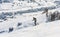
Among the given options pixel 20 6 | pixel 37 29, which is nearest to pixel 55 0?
pixel 20 6

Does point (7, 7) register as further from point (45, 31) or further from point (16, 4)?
point (45, 31)

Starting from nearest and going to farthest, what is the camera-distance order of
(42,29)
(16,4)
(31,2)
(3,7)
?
1. (42,29)
2. (3,7)
3. (16,4)
4. (31,2)

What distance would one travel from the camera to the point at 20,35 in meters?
8.05

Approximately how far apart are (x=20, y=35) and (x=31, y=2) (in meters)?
29.7

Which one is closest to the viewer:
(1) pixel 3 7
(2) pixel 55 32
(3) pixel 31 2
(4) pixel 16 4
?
(2) pixel 55 32

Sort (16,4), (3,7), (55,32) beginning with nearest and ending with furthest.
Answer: (55,32) → (3,7) → (16,4)

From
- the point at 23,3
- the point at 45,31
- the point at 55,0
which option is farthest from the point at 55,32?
the point at 55,0

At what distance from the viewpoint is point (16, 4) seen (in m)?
35.2

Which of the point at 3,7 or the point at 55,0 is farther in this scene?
the point at 55,0

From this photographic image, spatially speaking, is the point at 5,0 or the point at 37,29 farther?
the point at 5,0

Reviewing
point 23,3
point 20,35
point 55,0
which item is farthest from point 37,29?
point 55,0

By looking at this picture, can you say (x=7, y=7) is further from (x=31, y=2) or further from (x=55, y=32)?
(x=55, y=32)

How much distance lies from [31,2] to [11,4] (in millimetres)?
4416

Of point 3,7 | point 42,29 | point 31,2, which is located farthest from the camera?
point 31,2
